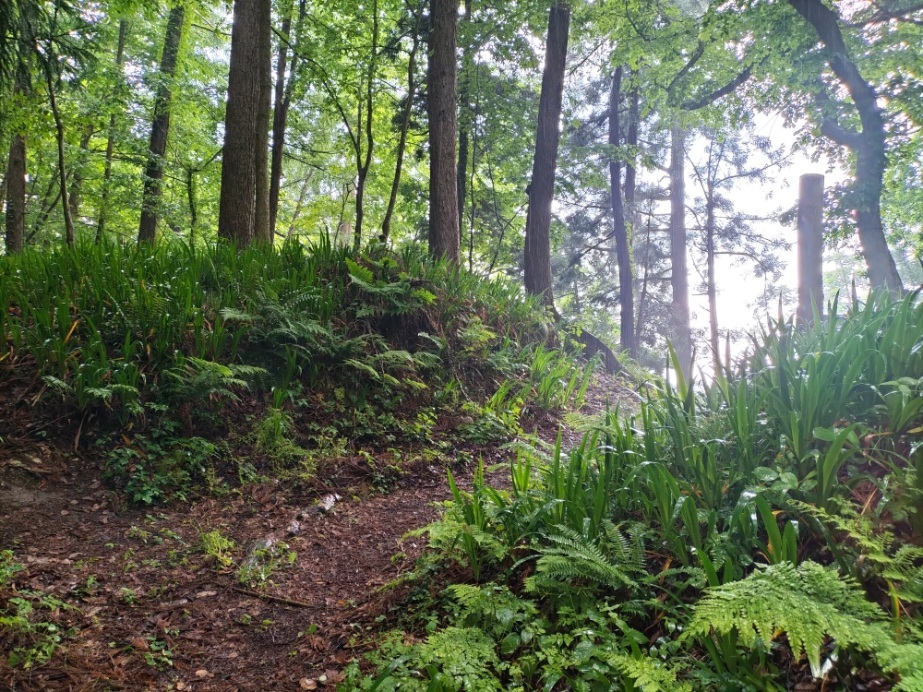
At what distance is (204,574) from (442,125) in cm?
638

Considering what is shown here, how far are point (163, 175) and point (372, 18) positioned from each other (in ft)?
22.0

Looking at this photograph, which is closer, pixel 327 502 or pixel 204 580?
pixel 204 580

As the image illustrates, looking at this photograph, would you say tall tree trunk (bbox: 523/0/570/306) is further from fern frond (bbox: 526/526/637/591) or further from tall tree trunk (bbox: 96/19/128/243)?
tall tree trunk (bbox: 96/19/128/243)

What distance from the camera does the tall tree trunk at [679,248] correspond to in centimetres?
1777

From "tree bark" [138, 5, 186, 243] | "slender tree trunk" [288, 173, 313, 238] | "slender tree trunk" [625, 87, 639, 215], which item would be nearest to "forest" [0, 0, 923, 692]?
"tree bark" [138, 5, 186, 243]

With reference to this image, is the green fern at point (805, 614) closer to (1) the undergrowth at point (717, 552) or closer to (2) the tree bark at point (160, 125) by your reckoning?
(1) the undergrowth at point (717, 552)

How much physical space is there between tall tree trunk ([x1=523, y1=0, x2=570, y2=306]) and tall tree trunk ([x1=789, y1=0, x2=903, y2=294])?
3.75m

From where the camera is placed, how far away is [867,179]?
8.30 metres

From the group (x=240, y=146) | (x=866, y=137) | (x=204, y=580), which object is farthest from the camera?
(x=866, y=137)

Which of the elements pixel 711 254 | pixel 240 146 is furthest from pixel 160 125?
pixel 711 254

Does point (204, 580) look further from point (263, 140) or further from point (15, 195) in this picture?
point (15, 195)

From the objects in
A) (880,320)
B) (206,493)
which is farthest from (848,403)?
(206,493)

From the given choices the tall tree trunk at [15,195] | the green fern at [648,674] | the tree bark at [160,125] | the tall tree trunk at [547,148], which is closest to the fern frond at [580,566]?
the green fern at [648,674]

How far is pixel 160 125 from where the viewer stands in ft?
40.8
